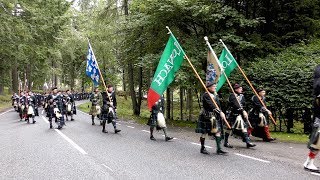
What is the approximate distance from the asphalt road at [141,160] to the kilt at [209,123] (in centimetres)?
62

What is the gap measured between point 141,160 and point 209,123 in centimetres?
208

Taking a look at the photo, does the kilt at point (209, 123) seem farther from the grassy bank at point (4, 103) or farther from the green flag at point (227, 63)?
the grassy bank at point (4, 103)

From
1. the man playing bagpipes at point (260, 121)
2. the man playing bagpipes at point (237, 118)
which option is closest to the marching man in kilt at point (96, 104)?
the man playing bagpipes at point (260, 121)

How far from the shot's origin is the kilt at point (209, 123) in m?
9.47

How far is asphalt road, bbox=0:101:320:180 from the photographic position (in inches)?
286

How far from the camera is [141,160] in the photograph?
8.73m

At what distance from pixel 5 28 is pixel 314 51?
2064 centimetres

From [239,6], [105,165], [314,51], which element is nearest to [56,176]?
[105,165]

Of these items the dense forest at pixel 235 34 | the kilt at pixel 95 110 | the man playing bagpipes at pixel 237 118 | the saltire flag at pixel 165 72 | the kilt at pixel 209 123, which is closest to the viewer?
the kilt at pixel 209 123

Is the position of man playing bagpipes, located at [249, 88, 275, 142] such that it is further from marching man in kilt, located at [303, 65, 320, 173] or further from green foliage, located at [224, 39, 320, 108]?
marching man in kilt, located at [303, 65, 320, 173]

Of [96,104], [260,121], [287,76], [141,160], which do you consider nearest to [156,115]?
[260,121]

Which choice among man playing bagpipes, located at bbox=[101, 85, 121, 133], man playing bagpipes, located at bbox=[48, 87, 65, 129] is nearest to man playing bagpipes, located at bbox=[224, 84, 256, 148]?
man playing bagpipes, located at bbox=[101, 85, 121, 133]

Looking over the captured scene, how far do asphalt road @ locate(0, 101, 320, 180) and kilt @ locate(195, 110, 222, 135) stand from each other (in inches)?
24.4

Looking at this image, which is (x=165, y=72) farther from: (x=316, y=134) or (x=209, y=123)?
(x=316, y=134)
